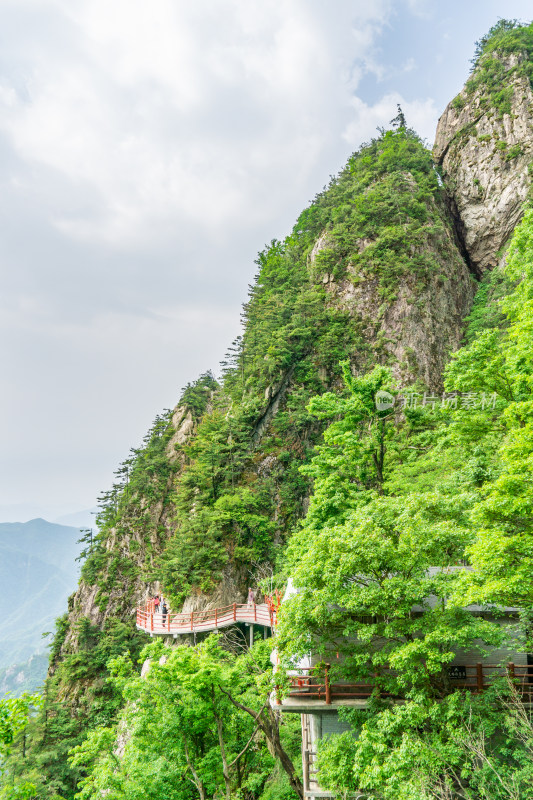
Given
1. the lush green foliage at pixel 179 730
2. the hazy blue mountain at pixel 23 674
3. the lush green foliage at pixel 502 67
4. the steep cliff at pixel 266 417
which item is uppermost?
the lush green foliage at pixel 502 67

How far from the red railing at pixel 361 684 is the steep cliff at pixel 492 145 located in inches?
1290

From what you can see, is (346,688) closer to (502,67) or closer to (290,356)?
(290,356)

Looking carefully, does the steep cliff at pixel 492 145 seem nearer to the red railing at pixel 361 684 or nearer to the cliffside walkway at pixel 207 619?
the cliffside walkway at pixel 207 619

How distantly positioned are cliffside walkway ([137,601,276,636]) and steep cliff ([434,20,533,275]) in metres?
31.7

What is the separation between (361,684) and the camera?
1070 cm

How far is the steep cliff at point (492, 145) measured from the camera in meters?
34.4

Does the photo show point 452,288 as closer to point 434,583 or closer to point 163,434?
point 163,434

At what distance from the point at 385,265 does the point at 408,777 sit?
1231 inches

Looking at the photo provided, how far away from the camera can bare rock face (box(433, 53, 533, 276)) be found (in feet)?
112

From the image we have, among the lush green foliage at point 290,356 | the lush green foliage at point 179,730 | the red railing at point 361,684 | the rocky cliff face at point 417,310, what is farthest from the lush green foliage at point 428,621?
the rocky cliff face at point 417,310

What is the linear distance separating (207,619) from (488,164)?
3902 cm

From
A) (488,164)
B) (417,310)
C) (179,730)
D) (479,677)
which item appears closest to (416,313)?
(417,310)

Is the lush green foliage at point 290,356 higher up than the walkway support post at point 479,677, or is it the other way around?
the lush green foliage at point 290,356

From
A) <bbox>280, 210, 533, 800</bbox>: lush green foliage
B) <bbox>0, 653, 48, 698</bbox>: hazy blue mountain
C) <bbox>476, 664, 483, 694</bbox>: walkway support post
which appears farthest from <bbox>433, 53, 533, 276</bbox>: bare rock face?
<bbox>0, 653, 48, 698</bbox>: hazy blue mountain
